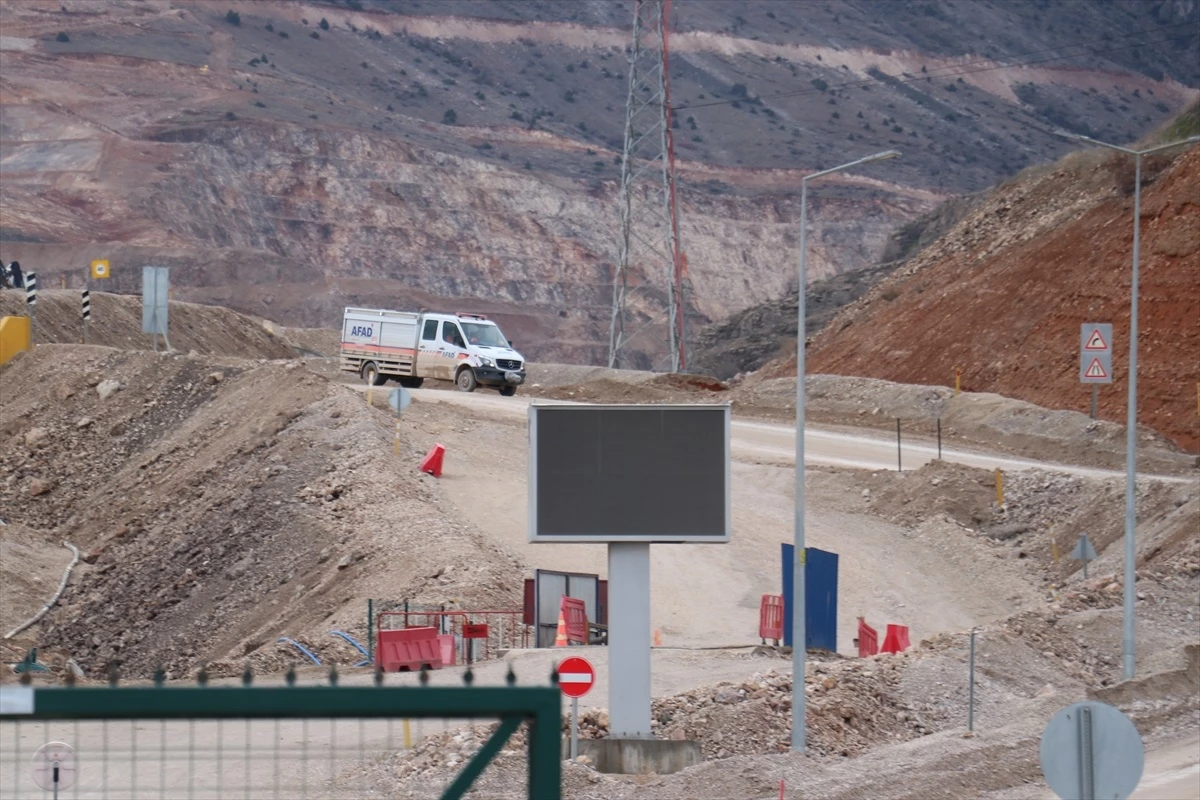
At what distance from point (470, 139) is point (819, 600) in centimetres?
10231

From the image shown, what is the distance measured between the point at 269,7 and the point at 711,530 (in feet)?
417

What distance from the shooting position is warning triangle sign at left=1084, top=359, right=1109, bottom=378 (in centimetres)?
3027

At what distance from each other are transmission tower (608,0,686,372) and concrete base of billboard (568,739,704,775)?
35575 mm

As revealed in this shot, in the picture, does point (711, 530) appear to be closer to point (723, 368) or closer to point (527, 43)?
point (723, 368)

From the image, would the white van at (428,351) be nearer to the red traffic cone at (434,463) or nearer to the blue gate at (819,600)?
the red traffic cone at (434,463)

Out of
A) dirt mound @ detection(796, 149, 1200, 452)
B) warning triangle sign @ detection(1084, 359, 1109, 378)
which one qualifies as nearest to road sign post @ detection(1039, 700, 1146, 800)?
warning triangle sign @ detection(1084, 359, 1109, 378)

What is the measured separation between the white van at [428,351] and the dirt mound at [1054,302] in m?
13.1

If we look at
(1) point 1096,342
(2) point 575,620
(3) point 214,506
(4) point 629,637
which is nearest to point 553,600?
(2) point 575,620

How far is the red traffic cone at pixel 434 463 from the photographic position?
35.9m

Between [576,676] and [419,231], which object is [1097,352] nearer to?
[576,676]

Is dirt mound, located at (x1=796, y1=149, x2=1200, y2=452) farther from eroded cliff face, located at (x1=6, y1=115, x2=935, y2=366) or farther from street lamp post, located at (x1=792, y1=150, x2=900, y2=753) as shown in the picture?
eroded cliff face, located at (x1=6, y1=115, x2=935, y2=366)

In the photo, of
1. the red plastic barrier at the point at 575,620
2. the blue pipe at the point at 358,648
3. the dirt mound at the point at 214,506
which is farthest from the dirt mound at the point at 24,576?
the red plastic barrier at the point at 575,620

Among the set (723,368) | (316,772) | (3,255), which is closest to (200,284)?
(3,255)

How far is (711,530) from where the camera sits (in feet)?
55.5
